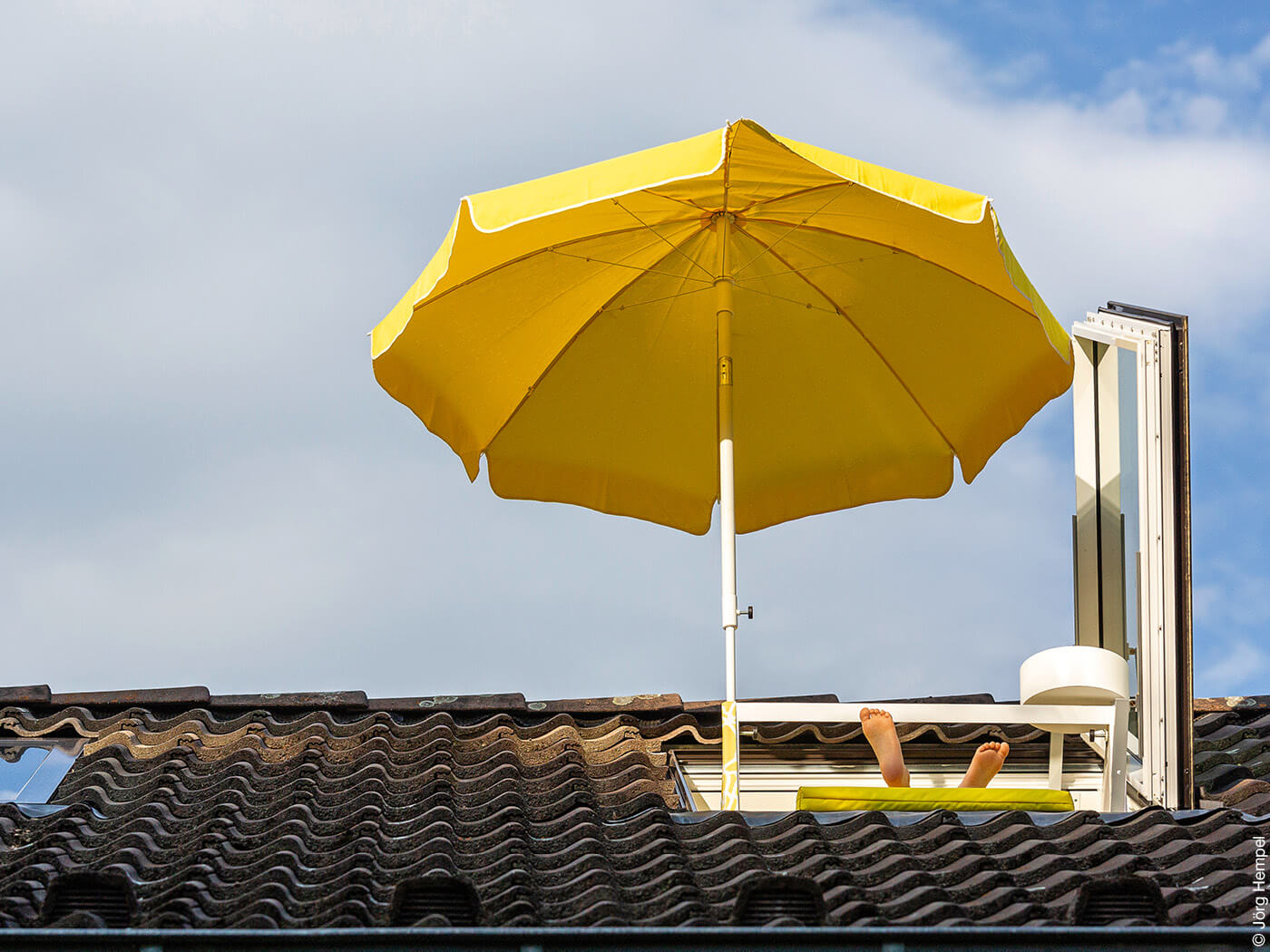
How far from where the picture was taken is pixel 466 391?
7410mm

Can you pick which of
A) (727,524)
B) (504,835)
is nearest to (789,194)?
(727,524)

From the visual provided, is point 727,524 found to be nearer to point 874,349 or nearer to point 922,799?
→ point 874,349

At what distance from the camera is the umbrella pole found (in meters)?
6.37

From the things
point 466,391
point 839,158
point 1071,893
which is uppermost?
point 839,158

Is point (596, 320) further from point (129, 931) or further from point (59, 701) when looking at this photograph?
point (129, 931)

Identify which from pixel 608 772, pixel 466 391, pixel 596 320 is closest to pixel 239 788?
pixel 608 772

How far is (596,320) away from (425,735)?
6.98ft

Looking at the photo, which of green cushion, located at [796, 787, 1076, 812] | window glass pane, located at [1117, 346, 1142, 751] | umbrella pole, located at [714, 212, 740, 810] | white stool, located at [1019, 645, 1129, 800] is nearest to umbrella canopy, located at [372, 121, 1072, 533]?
umbrella pole, located at [714, 212, 740, 810]

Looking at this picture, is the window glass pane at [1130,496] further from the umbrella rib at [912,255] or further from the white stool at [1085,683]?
the umbrella rib at [912,255]

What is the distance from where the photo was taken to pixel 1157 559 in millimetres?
6812

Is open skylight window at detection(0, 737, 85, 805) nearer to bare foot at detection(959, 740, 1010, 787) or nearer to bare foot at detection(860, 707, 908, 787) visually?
bare foot at detection(860, 707, 908, 787)

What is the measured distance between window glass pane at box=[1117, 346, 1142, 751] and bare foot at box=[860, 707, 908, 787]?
1.23 metres

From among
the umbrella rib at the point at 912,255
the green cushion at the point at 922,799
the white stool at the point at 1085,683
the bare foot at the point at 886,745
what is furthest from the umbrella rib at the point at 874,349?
the green cushion at the point at 922,799

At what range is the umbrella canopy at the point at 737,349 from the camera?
6797 mm
